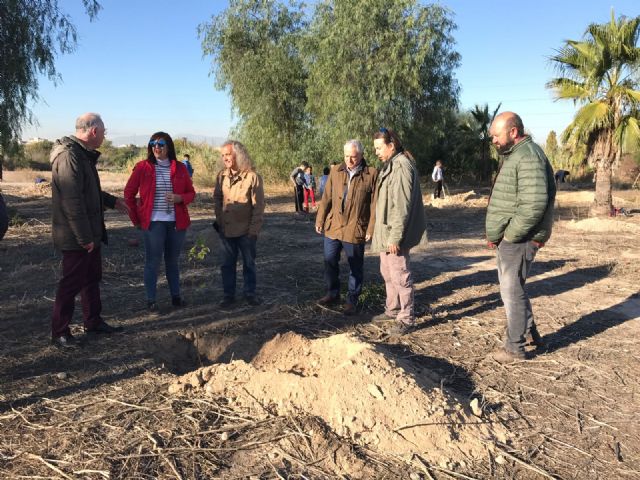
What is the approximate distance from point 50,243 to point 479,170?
26.1m

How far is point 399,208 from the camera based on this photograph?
445cm

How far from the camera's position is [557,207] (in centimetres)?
1702

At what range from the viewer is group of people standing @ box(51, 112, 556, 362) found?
12.4 feet

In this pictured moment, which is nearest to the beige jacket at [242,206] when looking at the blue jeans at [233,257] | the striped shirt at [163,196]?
the blue jeans at [233,257]

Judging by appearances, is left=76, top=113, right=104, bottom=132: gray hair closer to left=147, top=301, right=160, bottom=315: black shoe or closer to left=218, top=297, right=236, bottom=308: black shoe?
left=147, top=301, right=160, bottom=315: black shoe

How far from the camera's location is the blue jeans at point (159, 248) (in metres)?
4.88

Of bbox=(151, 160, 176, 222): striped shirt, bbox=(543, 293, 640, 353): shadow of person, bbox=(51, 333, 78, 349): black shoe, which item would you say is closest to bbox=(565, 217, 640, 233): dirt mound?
bbox=(543, 293, 640, 353): shadow of person

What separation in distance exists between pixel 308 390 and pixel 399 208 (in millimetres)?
1968

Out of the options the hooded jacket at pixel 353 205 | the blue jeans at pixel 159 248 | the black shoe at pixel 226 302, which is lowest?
the black shoe at pixel 226 302

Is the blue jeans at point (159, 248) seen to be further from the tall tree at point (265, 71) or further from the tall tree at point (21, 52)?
the tall tree at point (265, 71)

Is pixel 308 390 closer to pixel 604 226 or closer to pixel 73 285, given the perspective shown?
pixel 73 285

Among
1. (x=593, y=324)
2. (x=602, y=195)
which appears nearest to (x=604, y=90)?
(x=602, y=195)

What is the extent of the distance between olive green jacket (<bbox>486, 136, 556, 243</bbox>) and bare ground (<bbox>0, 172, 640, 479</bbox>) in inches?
44.5

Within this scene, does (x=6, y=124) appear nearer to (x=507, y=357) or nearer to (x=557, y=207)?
(x=507, y=357)
